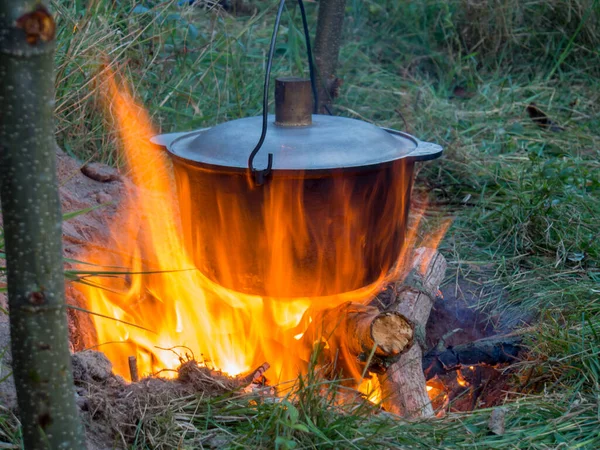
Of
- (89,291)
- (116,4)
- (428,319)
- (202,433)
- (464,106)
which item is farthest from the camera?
(464,106)

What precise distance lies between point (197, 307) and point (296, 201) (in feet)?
2.32

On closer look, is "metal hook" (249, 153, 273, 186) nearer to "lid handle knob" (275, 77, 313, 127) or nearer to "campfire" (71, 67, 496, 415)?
"campfire" (71, 67, 496, 415)

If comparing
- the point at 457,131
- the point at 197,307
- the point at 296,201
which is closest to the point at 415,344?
the point at 296,201

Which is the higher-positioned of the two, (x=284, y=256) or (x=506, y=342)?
(x=284, y=256)

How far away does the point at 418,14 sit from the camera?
5727 mm

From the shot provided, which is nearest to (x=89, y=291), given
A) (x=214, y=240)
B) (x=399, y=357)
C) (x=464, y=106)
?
(x=214, y=240)

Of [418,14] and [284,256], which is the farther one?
[418,14]

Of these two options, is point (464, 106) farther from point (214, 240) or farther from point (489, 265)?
point (214, 240)

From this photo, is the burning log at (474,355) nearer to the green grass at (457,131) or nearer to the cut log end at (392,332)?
the green grass at (457,131)

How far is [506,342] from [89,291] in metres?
1.46

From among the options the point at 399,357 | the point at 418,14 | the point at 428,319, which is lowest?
the point at 428,319

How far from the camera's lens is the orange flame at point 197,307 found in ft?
7.45

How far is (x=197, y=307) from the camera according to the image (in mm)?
2607

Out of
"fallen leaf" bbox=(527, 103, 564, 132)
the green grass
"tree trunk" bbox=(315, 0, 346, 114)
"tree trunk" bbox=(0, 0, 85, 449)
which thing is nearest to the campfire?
the green grass
